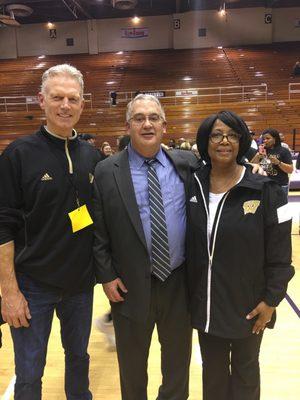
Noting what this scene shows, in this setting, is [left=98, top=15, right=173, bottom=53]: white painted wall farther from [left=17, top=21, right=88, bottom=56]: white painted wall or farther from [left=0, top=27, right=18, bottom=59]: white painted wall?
[left=0, top=27, right=18, bottom=59]: white painted wall

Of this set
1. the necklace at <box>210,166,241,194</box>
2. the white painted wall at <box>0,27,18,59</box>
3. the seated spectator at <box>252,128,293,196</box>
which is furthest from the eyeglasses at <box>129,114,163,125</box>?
the white painted wall at <box>0,27,18,59</box>

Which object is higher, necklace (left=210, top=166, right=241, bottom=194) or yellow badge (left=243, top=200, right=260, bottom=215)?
necklace (left=210, top=166, right=241, bottom=194)

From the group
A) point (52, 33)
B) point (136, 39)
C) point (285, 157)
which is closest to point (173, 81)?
point (136, 39)

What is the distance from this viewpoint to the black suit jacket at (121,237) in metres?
1.56

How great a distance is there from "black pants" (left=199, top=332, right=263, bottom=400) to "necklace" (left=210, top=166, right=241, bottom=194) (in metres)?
0.65

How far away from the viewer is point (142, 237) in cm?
155

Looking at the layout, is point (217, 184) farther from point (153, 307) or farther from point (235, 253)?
point (153, 307)

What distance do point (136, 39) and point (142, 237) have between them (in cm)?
1906

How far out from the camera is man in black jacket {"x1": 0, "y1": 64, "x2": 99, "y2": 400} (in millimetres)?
1489

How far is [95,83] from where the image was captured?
54.6ft

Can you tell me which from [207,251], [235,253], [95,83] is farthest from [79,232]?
[95,83]

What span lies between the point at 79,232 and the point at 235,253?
0.67 meters

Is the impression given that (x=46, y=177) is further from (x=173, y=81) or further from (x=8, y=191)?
(x=173, y=81)

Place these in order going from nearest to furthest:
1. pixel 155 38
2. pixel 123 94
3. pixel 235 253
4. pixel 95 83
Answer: pixel 235 253 → pixel 123 94 → pixel 95 83 → pixel 155 38
